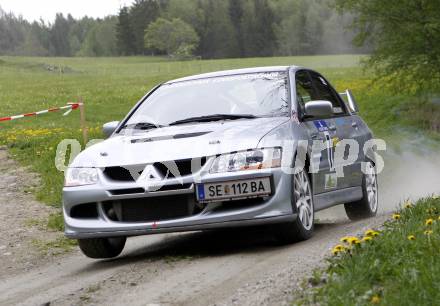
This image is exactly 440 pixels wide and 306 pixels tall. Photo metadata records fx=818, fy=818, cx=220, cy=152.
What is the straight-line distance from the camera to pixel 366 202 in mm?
9125

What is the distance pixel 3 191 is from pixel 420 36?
14.5 meters

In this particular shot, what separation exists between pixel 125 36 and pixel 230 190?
133063 mm

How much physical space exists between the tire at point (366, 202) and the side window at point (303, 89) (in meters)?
1.21

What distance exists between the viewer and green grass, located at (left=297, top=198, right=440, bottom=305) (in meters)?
4.02

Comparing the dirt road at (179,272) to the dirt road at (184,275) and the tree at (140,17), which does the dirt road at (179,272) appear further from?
the tree at (140,17)

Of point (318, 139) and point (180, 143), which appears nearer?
point (180, 143)

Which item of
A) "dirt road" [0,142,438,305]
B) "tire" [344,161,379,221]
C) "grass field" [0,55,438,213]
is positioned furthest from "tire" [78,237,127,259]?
"grass field" [0,55,438,213]

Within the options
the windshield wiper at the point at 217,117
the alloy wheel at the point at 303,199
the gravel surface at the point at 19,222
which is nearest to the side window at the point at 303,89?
the windshield wiper at the point at 217,117

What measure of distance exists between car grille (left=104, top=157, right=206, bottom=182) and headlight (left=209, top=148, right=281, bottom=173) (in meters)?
0.14

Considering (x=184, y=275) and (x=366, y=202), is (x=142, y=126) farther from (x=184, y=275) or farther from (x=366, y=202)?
(x=366, y=202)

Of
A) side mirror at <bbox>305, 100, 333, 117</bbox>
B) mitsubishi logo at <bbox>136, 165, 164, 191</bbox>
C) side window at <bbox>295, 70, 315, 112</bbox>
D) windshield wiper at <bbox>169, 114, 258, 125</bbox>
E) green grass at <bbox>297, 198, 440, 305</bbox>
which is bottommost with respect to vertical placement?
green grass at <bbox>297, 198, 440, 305</bbox>

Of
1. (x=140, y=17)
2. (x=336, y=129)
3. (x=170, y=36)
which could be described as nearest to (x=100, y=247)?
(x=336, y=129)

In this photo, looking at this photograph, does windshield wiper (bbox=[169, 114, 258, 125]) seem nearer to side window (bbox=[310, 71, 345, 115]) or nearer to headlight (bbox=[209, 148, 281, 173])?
headlight (bbox=[209, 148, 281, 173])

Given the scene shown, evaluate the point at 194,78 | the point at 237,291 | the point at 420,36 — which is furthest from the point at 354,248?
the point at 420,36
